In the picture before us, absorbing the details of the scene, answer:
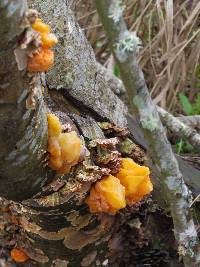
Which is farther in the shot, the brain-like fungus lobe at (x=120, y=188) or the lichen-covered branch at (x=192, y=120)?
the lichen-covered branch at (x=192, y=120)

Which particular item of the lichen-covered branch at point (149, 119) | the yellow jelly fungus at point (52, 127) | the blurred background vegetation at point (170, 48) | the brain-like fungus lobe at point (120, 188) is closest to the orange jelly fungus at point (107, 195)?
the brain-like fungus lobe at point (120, 188)

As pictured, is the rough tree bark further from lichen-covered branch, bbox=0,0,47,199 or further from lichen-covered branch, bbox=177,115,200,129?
lichen-covered branch, bbox=177,115,200,129

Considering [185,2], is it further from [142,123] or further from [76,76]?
[142,123]

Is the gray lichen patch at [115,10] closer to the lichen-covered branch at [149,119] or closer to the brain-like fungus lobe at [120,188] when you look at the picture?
the lichen-covered branch at [149,119]

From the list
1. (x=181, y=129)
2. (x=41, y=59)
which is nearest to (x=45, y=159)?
(x=41, y=59)

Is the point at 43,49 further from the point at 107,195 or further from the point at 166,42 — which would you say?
the point at 166,42

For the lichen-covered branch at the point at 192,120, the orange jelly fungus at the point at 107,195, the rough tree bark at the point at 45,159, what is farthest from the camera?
the lichen-covered branch at the point at 192,120
